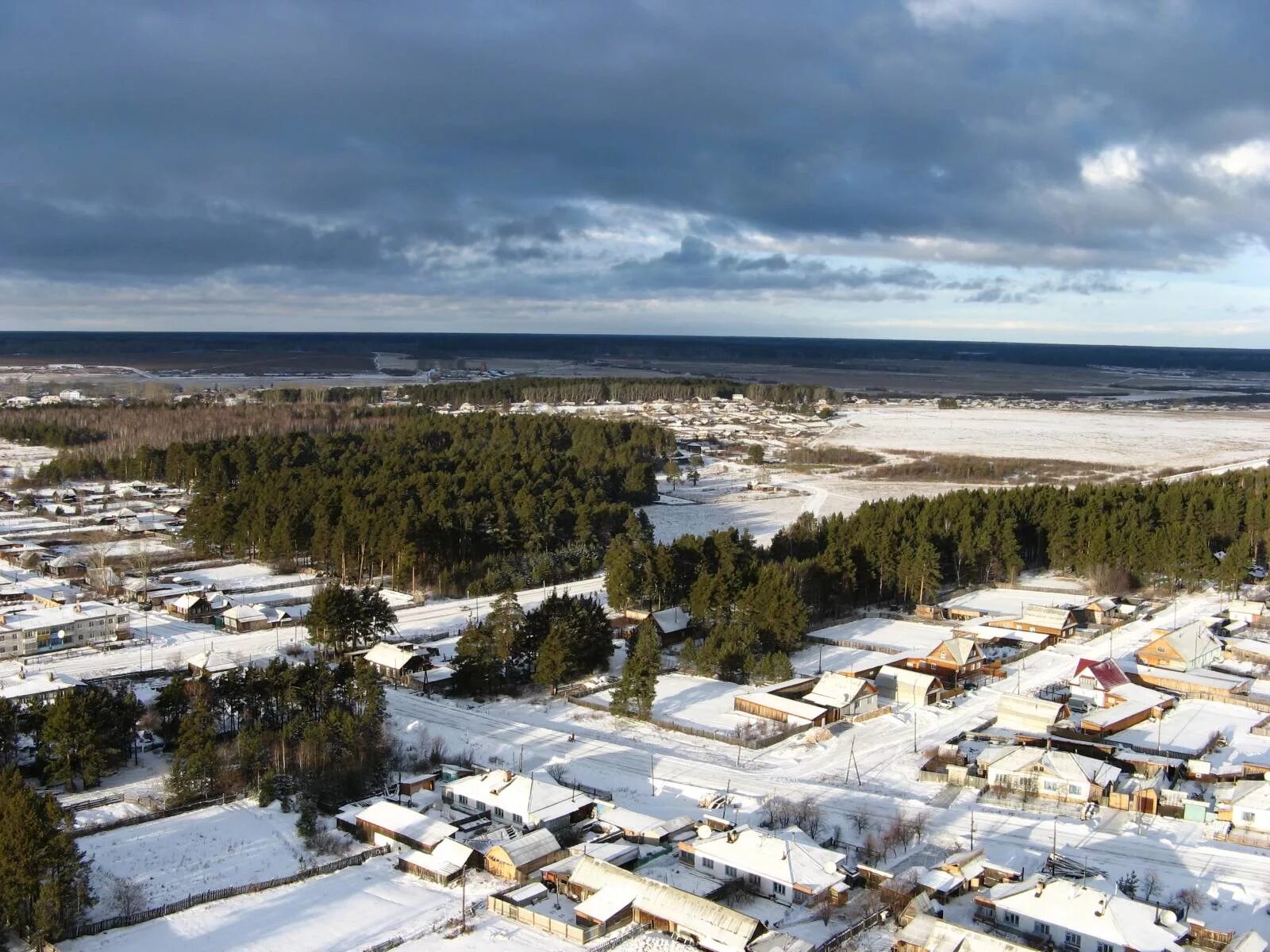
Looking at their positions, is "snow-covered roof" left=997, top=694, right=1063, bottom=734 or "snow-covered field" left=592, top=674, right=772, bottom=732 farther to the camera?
"snow-covered field" left=592, top=674, right=772, bottom=732

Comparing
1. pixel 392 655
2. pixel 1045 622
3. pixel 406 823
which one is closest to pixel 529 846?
pixel 406 823

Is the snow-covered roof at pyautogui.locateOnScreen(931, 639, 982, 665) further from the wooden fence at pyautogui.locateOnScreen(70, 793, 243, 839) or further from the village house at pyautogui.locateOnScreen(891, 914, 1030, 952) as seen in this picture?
the wooden fence at pyautogui.locateOnScreen(70, 793, 243, 839)

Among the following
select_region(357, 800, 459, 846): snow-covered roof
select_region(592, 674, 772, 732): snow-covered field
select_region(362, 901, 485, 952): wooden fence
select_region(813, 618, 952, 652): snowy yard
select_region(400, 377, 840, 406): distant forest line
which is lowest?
select_region(592, 674, 772, 732): snow-covered field

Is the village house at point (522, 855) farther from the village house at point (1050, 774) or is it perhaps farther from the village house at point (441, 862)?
the village house at point (1050, 774)

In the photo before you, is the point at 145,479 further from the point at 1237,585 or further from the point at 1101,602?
the point at 1237,585

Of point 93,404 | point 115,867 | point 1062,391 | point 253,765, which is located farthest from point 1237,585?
point 1062,391

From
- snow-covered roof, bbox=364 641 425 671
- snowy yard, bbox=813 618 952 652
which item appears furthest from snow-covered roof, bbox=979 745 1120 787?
snow-covered roof, bbox=364 641 425 671
